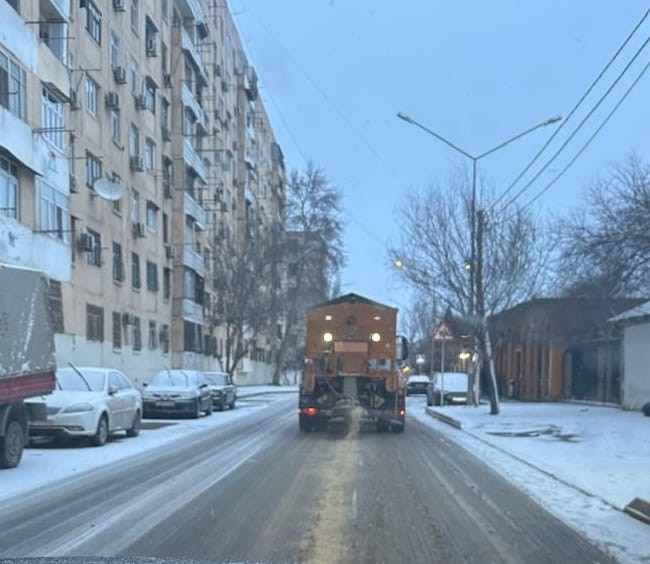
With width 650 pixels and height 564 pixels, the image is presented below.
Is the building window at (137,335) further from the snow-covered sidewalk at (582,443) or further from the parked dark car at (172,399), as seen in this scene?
the snow-covered sidewalk at (582,443)

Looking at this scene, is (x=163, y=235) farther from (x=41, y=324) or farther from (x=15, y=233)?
(x=41, y=324)

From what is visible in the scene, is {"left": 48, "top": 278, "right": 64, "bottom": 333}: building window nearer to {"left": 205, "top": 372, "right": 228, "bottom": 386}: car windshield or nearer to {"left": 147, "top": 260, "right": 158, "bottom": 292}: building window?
{"left": 205, "top": 372, "right": 228, "bottom": 386}: car windshield

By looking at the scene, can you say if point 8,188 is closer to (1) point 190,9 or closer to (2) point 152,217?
(2) point 152,217

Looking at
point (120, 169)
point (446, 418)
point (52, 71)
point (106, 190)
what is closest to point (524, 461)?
point (446, 418)

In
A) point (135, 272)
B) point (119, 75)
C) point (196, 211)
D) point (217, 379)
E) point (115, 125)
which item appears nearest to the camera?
point (217, 379)

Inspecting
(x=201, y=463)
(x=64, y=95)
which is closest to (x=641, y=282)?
(x=201, y=463)

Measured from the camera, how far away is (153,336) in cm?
3944

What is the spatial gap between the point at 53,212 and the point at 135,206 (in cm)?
1176

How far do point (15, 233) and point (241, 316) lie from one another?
83.7 feet

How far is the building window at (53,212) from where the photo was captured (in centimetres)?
2362

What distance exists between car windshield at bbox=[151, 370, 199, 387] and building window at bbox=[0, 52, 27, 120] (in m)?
8.90

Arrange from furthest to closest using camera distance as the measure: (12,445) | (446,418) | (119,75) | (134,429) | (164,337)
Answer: (164,337), (119,75), (446,418), (134,429), (12,445)

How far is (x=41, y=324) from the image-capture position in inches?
513

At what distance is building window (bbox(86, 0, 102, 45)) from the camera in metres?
29.8
